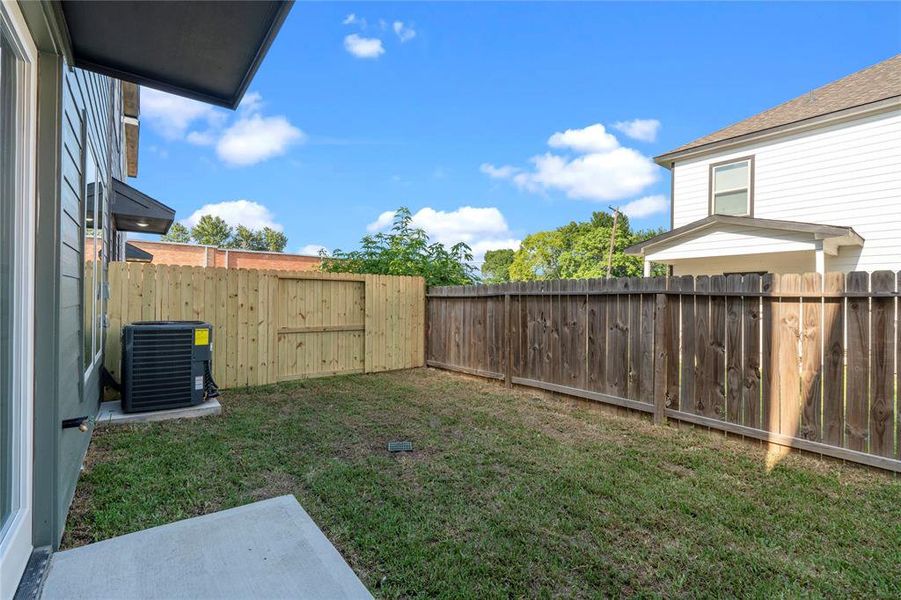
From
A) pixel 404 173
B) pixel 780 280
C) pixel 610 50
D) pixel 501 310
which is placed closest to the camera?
pixel 780 280

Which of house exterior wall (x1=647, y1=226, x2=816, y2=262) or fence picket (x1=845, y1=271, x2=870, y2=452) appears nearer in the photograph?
fence picket (x1=845, y1=271, x2=870, y2=452)

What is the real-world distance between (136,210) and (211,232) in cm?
3359

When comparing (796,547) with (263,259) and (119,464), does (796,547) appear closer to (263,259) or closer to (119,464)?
(119,464)

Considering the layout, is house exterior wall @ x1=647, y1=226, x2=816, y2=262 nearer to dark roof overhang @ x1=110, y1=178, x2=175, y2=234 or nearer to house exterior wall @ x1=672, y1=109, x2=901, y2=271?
house exterior wall @ x1=672, y1=109, x2=901, y2=271

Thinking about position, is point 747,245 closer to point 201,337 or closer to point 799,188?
point 799,188

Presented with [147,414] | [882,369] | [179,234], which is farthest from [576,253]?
[179,234]

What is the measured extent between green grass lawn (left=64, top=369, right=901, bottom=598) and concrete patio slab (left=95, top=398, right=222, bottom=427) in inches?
6.4

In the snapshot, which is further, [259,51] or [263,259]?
[263,259]

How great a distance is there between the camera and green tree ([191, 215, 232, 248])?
35.1m

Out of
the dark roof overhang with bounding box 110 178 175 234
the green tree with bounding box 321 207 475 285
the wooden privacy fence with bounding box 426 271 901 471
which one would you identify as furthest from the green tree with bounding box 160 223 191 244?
the wooden privacy fence with bounding box 426 271 901 471

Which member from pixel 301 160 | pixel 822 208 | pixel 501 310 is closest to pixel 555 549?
pixel 501 310

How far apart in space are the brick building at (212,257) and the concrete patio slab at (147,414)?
48.1ft

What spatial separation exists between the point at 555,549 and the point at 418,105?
10.7 metres

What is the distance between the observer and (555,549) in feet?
6.55
